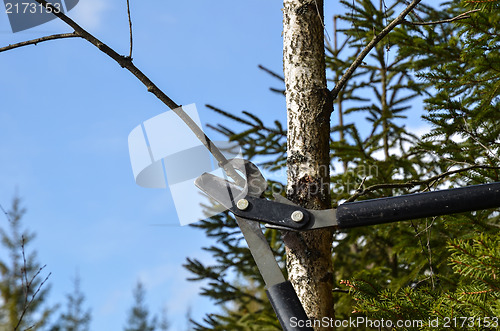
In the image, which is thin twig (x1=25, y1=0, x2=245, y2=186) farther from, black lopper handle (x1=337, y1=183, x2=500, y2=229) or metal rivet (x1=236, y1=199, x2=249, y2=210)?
black lopper handle (x1=337, y1=183, x2=500, y2=229)

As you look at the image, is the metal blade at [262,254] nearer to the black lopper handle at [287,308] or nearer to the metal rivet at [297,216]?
the black lopper handle at [287,308]

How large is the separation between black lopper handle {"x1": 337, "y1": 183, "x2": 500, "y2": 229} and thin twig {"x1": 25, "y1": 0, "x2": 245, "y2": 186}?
1.70ft

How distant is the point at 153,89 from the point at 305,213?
0.90 m

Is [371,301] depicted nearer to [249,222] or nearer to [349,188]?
[249,222]

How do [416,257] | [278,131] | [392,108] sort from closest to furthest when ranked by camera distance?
[416,257]
[278,131]
[392,108]

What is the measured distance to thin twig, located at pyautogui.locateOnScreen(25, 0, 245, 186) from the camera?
2186 mm

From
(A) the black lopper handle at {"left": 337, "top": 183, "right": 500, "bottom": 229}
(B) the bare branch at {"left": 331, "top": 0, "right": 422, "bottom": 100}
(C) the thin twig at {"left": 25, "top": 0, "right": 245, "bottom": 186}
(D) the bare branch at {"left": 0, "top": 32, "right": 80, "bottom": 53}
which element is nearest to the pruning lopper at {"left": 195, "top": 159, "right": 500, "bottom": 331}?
(A) the black lopper handle at {"left": 337, "top": 183, "right": 500, "bottom": 229}

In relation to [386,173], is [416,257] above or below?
below

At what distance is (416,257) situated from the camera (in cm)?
424

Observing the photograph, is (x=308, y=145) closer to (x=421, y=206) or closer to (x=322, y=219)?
(x=322, y=219)

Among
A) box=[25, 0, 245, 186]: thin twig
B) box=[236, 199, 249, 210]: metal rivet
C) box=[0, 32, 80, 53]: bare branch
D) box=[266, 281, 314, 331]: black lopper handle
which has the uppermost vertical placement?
box=[0, 32, 80, 53]: bare branch

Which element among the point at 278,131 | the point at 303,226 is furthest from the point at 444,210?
the point at 278,131

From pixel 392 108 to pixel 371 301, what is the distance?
406 cm

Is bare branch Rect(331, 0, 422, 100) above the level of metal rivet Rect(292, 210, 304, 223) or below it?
above
